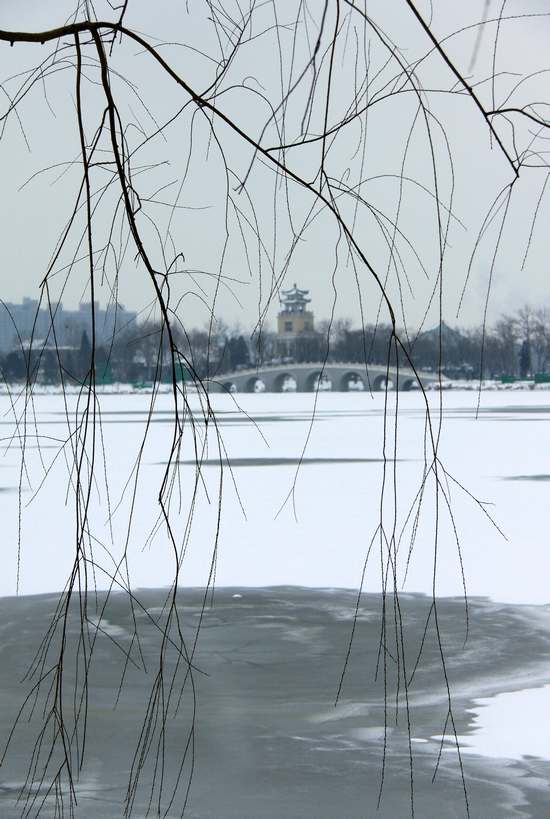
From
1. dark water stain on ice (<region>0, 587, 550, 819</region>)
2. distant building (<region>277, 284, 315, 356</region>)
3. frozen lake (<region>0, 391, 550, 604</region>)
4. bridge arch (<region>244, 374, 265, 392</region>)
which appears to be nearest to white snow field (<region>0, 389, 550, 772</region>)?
frozen lake (<region>0, 391, 550, 604</region>)

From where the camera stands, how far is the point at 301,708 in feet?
26.2

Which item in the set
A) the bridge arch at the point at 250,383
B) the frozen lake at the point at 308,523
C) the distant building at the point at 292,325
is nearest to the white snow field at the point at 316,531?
the frozen lake at the point at 308,523

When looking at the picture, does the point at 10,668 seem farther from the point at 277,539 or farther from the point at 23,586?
the point at 277,539

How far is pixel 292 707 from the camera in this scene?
→ 316 inches

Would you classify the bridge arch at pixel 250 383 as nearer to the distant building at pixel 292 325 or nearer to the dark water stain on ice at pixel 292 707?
the distant building at pixel 292 325

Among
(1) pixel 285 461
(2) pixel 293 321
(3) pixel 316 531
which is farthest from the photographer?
(2) pixel 293 321

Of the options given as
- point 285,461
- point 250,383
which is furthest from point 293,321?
point 285,461

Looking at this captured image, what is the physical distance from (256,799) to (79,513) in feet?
13.6

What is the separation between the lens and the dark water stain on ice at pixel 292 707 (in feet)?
20.2

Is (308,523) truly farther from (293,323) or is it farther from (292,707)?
(293,323)

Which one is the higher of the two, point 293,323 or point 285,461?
point 293,323

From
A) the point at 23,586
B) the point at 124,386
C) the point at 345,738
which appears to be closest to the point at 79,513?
the point at 345,738

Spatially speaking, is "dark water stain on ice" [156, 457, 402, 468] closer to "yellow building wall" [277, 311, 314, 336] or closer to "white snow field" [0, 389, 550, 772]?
"white snow field" [0, 389, 550, 772]

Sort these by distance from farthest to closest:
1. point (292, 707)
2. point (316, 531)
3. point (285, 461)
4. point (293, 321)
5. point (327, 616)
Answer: point (293, 321)
point (285, 461)
point (316, 531)
point (327, 616)
point (292, 707)
